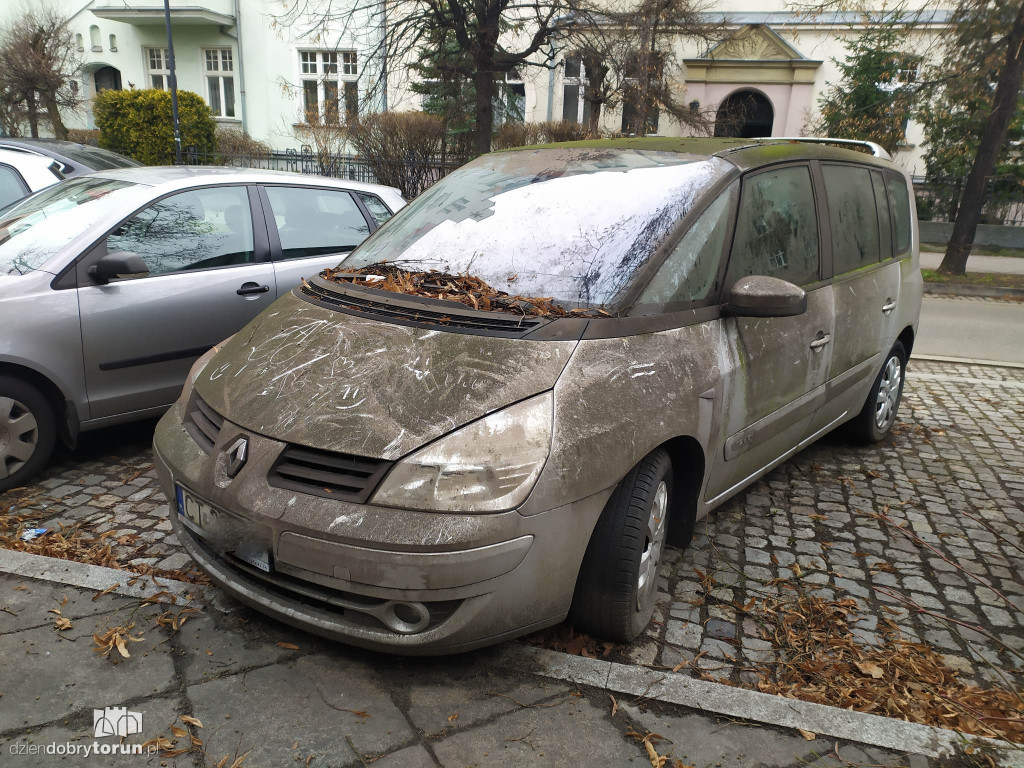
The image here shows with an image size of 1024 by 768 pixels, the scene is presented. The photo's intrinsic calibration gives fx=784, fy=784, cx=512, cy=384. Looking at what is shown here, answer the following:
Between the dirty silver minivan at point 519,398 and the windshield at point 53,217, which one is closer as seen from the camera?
the dirty silver minivan at point 519,398

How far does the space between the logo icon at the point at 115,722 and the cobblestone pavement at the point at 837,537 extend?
1000 mm

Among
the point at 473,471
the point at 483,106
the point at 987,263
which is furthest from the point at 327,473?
the point at 987,263

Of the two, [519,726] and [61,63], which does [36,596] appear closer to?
[519,726]

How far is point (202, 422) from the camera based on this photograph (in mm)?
2889

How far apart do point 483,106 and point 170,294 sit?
10452mm

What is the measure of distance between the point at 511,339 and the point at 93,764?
1.80 m

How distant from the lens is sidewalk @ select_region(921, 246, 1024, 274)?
652 inches

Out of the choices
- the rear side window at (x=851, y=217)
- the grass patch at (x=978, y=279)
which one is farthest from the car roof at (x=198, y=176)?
the grass patch at (x=978, y=279)

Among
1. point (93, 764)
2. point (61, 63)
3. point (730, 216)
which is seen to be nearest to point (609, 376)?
point (730, 216)

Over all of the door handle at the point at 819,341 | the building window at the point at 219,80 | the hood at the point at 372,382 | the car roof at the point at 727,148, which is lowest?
the door handle at the point at 819,341

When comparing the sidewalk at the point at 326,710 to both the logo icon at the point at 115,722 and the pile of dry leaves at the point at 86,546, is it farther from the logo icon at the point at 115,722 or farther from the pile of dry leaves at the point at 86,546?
the pile of dry leaves at the point at 86,546

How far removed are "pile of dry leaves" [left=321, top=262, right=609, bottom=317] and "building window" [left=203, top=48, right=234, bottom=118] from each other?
24711mm

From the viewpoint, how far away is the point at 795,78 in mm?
23062

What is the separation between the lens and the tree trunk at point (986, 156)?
14492 millimetres
